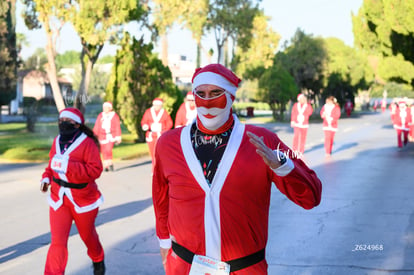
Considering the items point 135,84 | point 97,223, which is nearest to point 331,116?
point 135,84

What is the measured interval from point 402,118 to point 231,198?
20698mm

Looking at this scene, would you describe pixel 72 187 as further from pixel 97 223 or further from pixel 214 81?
pixel 97 223

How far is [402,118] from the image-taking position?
2267 cm

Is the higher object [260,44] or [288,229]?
[260,44]

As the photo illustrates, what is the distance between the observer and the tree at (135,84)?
995 inches

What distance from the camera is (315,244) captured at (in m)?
7.67

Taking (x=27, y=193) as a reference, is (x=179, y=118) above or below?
above

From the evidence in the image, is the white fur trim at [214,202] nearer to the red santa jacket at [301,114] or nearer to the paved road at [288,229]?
the paved road at [288,229]

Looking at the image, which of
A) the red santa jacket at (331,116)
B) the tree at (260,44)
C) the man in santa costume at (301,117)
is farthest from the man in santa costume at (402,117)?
the tree at (260,44)

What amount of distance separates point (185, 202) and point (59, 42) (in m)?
19.6

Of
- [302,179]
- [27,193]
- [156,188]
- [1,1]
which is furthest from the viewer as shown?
[1,1]

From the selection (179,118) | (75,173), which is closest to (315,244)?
(75,173)

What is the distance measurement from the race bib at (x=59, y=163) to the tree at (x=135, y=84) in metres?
19.4

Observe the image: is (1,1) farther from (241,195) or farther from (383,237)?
(241,195)
